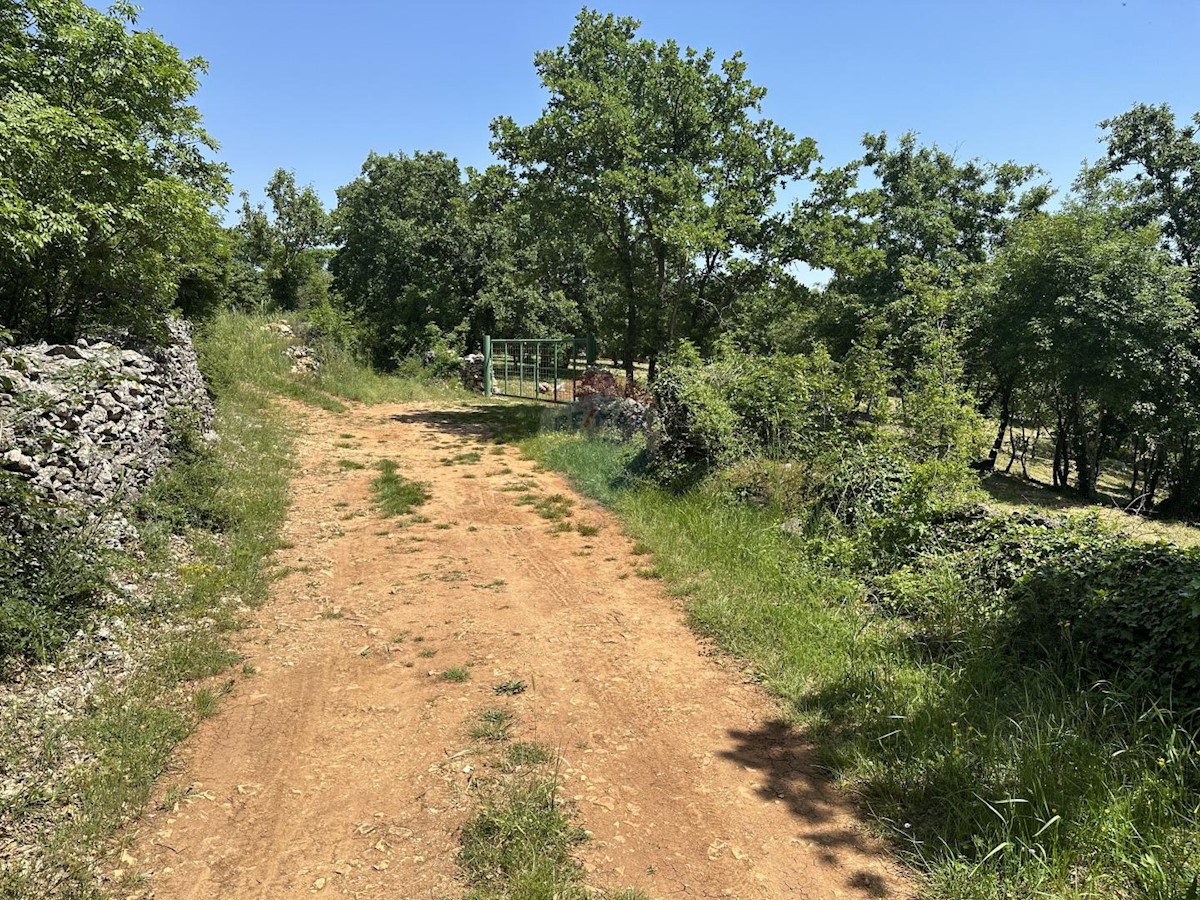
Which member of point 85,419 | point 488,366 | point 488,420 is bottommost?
point 488,420

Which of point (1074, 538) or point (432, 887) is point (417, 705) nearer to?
point (432, 887)

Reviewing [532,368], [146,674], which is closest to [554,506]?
[146,674]

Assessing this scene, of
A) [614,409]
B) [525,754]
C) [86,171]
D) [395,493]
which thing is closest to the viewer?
[525,754]

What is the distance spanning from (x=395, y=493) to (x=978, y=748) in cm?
734

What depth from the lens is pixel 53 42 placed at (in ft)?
21.1

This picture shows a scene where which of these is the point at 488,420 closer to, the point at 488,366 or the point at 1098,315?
the point at 488,366

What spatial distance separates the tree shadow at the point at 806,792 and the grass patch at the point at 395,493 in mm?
5581

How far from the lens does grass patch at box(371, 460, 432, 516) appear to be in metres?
8.24

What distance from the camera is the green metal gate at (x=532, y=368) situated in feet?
60.6

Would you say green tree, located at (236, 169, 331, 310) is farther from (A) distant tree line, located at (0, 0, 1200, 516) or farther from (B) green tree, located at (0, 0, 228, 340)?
(B) green tree, located at (0, 0, 228, 340)

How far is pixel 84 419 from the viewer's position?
5438mm

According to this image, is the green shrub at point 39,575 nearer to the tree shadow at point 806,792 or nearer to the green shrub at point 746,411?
the tree shadow at point 806,792

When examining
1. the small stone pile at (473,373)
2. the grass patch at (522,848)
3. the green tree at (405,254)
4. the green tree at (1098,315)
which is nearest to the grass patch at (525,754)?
the grass patch at (522,848)

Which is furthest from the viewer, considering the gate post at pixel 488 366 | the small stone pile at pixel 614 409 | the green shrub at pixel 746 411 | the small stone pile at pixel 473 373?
the small stone pile at pixel 473 373
